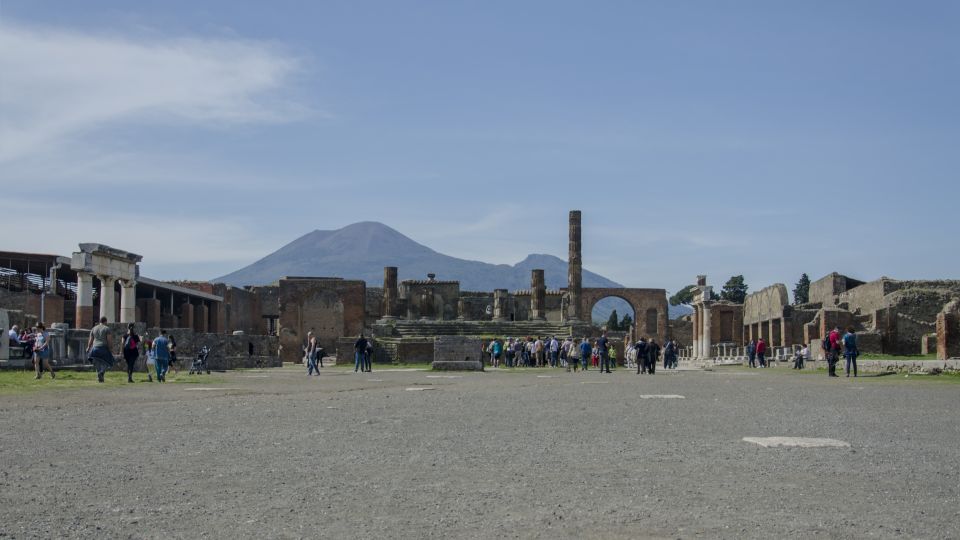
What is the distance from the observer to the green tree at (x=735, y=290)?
126 m

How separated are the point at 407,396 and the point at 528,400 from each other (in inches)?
88.4

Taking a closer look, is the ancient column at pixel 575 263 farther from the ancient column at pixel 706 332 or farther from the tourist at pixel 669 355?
the tourist at pixel 669 355

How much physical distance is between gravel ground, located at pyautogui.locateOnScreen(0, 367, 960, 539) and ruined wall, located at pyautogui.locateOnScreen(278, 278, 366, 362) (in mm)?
48362

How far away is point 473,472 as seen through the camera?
26.0 feet

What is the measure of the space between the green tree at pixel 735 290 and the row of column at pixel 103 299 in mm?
97072

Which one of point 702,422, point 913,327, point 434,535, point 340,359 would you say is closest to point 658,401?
point 702,422

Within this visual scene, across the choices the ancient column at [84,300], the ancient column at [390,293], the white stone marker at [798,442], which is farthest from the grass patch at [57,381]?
the ancient column at [390,293]

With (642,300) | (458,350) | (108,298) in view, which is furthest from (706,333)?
(108,298)

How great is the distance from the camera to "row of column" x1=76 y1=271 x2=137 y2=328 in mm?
36438

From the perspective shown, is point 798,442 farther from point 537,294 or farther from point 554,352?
point 537,294

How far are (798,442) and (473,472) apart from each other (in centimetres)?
375

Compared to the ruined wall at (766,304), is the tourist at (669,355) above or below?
below

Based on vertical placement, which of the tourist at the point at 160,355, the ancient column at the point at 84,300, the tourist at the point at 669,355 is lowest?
the tourist at the point at 669,355

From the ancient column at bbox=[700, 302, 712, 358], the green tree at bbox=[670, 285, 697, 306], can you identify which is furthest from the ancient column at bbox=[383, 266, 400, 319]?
the green tree at bbox=[670, 285, 697, 306]
